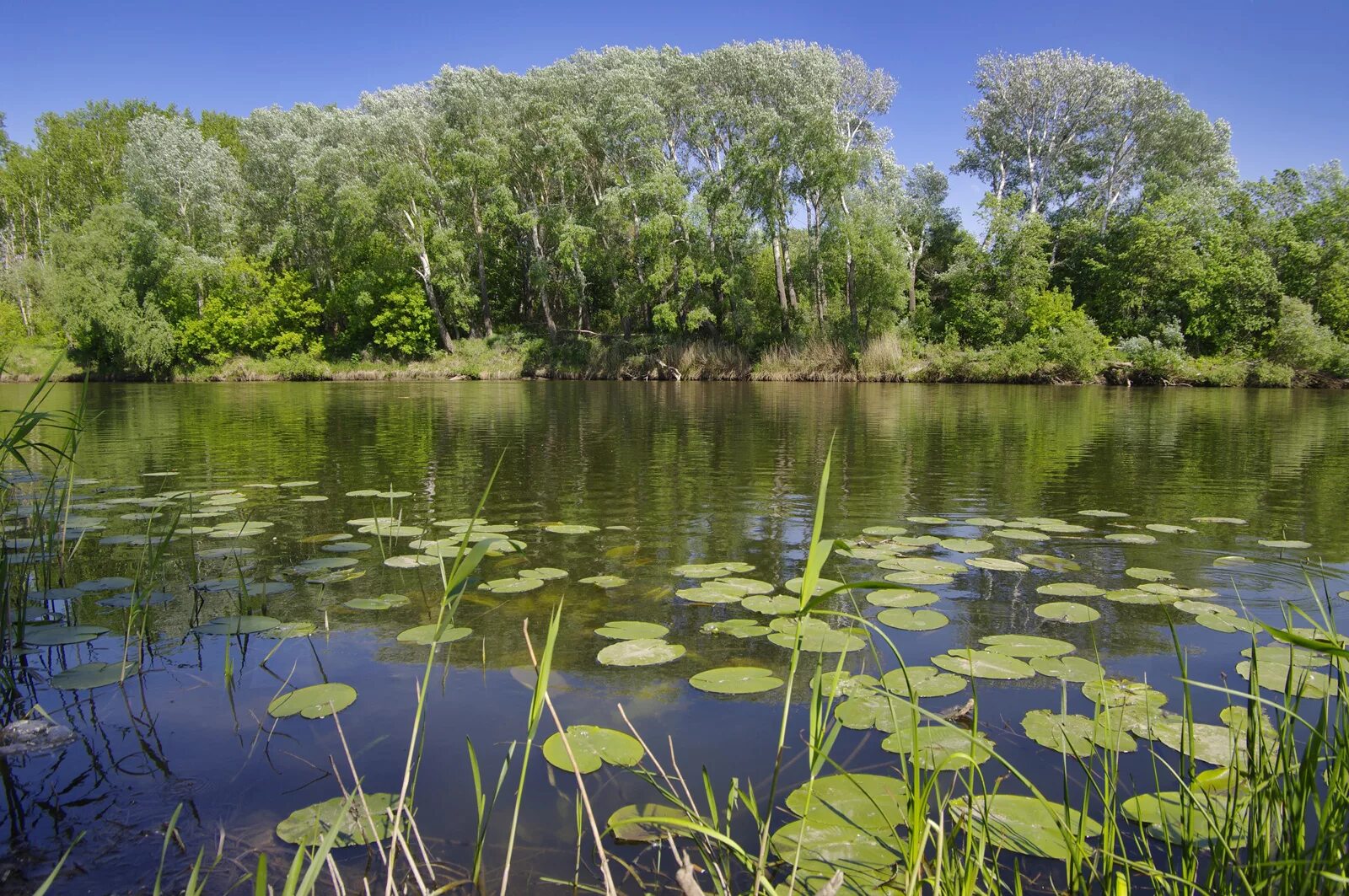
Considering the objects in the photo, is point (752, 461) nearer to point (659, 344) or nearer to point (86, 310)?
point (659, 344)

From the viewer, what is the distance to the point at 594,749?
9.18 feet

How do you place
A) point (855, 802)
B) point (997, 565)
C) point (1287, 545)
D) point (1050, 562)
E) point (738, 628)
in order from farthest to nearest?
point (1287, 545), point (1050, 562), point (997, 565), point (738, 628), point (855, 802)

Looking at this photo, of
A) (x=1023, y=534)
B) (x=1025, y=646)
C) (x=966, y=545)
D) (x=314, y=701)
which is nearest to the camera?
(x=314, y=701)

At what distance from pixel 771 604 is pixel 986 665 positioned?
126 centimetres

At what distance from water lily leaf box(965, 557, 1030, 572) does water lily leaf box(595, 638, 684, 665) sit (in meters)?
2.49

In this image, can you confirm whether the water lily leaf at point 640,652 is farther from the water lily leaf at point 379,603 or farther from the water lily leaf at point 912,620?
the water lily leaf at point 379,603

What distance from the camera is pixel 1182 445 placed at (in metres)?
11.8

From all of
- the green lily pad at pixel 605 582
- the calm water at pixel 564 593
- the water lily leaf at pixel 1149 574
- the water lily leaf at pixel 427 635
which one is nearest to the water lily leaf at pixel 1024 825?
the calm water at pixel 564 593

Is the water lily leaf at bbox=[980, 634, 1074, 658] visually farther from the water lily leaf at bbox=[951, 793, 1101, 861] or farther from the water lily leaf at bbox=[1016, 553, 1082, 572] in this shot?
the water lily leaf at bbox=[1016, 553, 1082, 572]

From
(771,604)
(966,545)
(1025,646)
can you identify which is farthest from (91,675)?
(966,545)

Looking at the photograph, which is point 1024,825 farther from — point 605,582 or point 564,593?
point 605,582

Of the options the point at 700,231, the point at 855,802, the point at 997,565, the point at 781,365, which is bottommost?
the point at 855,802

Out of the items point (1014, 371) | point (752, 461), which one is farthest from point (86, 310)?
point (1014, 371)

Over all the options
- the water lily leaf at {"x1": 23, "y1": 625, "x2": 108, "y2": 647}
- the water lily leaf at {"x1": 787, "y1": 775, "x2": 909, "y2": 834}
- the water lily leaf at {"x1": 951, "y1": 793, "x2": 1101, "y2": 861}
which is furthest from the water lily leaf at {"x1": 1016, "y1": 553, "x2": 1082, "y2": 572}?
the water lily leaf at {"x1": 23, "y1": 625, "x2": 108, "y2": 647}
